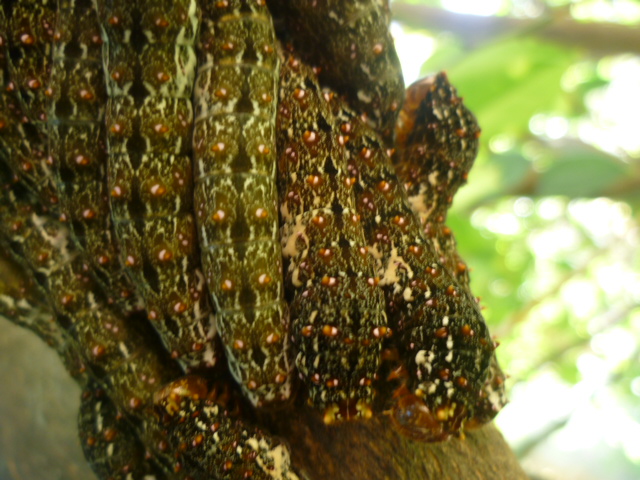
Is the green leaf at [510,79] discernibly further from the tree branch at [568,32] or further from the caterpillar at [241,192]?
the caterpillar at [241,192]

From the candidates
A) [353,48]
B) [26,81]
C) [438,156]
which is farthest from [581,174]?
[26,81]

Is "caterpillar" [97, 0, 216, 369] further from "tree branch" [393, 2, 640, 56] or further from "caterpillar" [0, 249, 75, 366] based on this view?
"tree branch" [393, 2, 640, 56]

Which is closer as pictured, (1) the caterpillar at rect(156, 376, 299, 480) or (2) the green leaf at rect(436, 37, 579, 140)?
(1) the caterpillar at rect(156, 376, 299, 480)

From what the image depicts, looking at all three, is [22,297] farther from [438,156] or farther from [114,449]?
[438,156]

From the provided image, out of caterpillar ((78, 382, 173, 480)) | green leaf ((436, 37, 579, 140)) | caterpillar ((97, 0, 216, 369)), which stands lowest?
caterpillar ((78, 382, 173, 480))

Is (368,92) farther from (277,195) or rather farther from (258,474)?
(258,474)

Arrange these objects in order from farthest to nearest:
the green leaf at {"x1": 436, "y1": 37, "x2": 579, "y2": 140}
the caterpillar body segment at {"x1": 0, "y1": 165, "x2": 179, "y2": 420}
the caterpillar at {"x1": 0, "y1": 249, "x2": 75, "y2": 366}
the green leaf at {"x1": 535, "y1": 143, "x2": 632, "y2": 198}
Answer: the green leaf at {"x1": 535, "y1": 143, "x2": 632, "y2": 198}, the green leaf at {"x1": 436, "y1": 37, "x2": 579, "y2": 140}, the caterpillar at {"x1": 0, "y1": 249, "x2": 75, "y2": 366}, the caterpillar body segment at {"x1": 0, "y1": 165, "x2": 179, "y2": 420}

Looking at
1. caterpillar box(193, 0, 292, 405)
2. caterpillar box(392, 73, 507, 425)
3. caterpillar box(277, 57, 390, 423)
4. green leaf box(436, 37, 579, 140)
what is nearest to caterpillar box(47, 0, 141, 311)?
caterpillar box(193, 0, 292, 405)

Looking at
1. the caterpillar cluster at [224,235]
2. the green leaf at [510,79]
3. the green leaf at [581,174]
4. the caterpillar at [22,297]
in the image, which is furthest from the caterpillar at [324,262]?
the green leaf at [581,174]
